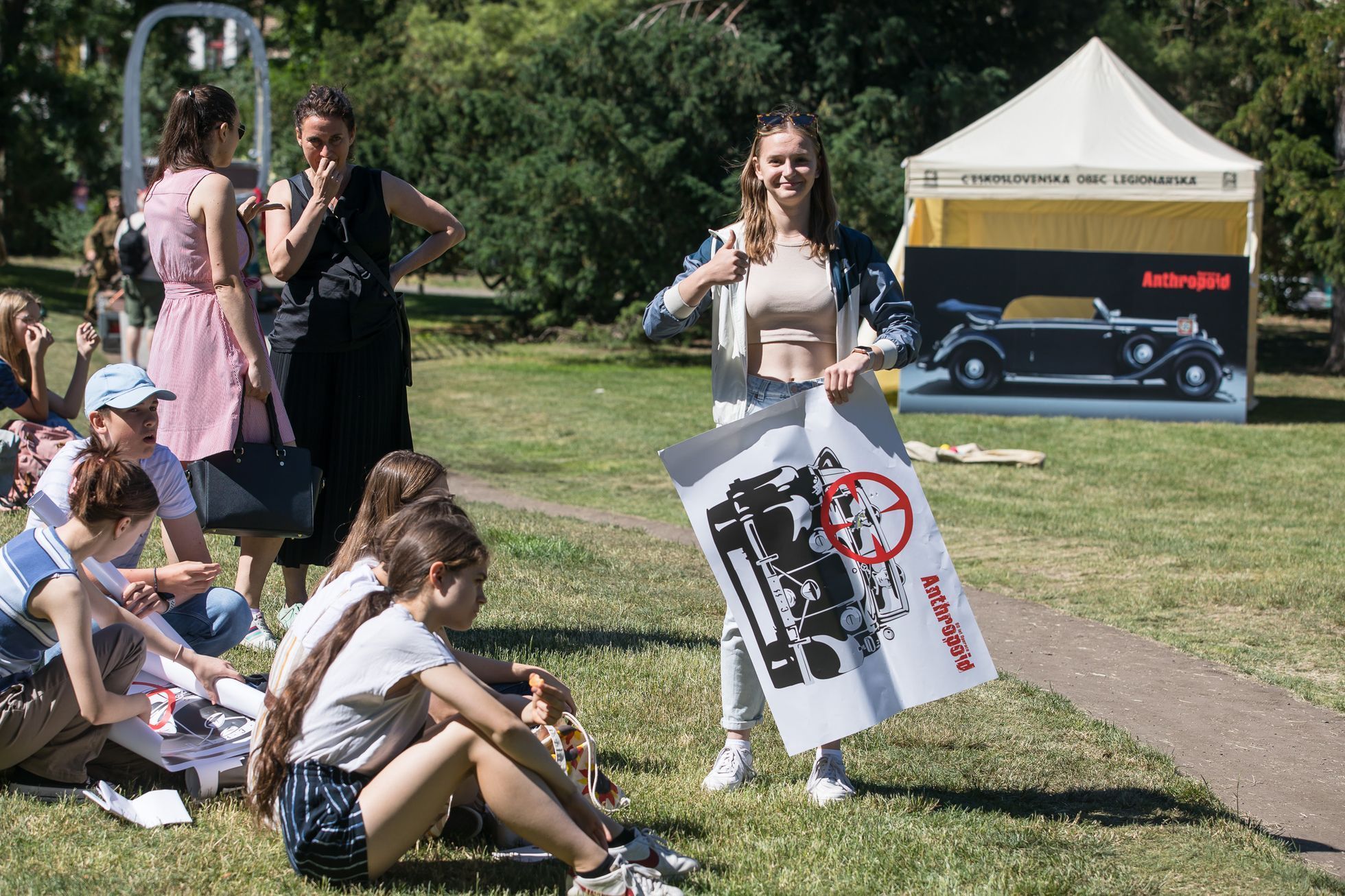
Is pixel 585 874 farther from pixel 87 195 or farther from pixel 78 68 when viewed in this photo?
pixel 78 68

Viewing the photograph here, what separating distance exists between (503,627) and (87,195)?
4494 centimetres

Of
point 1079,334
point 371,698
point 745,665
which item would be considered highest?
point 371,698

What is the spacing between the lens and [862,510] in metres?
4.16

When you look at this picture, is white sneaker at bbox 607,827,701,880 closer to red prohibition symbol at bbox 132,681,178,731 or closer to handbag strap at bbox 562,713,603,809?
handbag strap at bbox 562,713,603,809

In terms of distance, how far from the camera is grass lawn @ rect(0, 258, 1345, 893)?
3545 mm

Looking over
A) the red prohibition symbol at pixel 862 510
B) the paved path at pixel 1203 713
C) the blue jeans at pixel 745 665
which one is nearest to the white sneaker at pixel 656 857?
the blue jeans at pixel 745 665

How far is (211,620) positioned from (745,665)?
171 centimetres

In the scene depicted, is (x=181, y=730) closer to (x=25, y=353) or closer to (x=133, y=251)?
(x=25, y=353)

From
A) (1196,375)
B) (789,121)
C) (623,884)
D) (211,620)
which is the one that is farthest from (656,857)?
(1196,375)

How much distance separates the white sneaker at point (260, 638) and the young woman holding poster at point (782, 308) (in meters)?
1.93

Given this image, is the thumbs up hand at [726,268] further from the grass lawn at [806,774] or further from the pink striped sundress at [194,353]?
the pink striped sundress at [194,353]

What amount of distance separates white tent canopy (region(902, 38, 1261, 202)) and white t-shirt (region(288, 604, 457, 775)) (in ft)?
43.8

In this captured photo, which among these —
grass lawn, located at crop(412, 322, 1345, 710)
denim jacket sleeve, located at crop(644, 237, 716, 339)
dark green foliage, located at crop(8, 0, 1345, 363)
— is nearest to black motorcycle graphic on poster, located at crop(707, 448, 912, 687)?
denim jacket sleeve, located at crop(644, 237, 716, 339)

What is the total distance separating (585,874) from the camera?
3234mm
